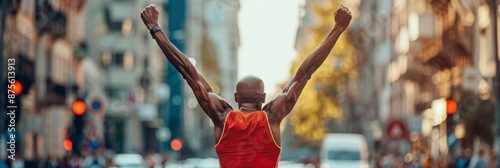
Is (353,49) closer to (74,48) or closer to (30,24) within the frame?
(74,48)

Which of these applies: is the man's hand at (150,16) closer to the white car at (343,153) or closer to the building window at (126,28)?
the white car at (343,153)

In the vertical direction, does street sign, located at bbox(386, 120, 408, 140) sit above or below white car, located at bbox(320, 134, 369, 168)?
above

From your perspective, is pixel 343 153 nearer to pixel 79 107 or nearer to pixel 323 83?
pixel 79 107

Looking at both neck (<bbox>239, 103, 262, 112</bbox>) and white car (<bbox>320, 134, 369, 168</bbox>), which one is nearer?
neck (<bbox>239, 103, 262, 112</bbox>)

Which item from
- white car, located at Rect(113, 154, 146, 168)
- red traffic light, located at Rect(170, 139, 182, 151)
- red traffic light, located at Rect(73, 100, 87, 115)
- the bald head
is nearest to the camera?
the bald head

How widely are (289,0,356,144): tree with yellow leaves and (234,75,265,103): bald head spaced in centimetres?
7873

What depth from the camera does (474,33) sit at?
169 feet

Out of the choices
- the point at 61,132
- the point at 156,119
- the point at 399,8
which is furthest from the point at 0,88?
the point at 156,119

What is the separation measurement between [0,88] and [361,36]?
66857mm

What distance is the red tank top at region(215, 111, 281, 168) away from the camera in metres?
7.77

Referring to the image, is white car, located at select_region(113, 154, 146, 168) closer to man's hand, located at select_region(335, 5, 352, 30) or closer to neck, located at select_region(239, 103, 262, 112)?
man's hand, located at select_region(335, 5, 352, 30)

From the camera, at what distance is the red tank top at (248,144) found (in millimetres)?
7770

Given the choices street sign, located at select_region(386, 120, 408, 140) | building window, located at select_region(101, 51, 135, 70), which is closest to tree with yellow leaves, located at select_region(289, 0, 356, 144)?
building window, located at select_region(101, 51, 135, 70)

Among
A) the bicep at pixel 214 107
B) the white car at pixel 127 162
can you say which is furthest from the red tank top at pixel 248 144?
the white car at pixel 127 162
